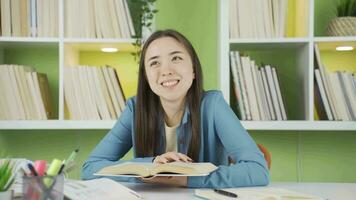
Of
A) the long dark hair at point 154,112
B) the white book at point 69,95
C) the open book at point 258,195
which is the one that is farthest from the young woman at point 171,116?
the white book at point 69,95

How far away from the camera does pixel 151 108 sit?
1688 mm

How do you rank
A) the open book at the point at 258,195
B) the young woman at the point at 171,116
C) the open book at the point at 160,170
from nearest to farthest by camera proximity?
the open book at the point at 258,195 → the open book at the point at 160,170 → the young woman at the point at 171,116

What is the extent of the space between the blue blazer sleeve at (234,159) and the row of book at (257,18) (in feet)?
2.11

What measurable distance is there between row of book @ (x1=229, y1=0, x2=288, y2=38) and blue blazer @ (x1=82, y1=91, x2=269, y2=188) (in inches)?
24.7

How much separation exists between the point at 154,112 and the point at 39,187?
35.6 inches

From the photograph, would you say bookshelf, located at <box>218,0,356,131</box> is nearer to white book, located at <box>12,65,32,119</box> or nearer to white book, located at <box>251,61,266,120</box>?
white book, located at <box>251,61,266,120</box>

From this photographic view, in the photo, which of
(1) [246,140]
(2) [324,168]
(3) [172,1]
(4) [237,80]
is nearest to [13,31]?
(3) [172,1]

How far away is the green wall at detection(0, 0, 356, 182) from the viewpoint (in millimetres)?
2504

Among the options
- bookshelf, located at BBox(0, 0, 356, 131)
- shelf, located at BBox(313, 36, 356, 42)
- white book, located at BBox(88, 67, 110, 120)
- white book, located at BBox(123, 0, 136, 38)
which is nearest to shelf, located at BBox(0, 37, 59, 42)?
bookshelf, located at BBox(0, 0, 356, 131)

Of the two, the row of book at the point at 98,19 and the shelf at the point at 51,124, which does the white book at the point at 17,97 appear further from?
the row of book at the point at 98,19

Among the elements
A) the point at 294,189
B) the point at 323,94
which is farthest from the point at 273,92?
the point at 294,189

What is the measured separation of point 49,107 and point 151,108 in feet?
2.98

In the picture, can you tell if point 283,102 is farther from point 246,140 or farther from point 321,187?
point 321,187

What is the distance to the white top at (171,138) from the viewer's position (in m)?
1.64
